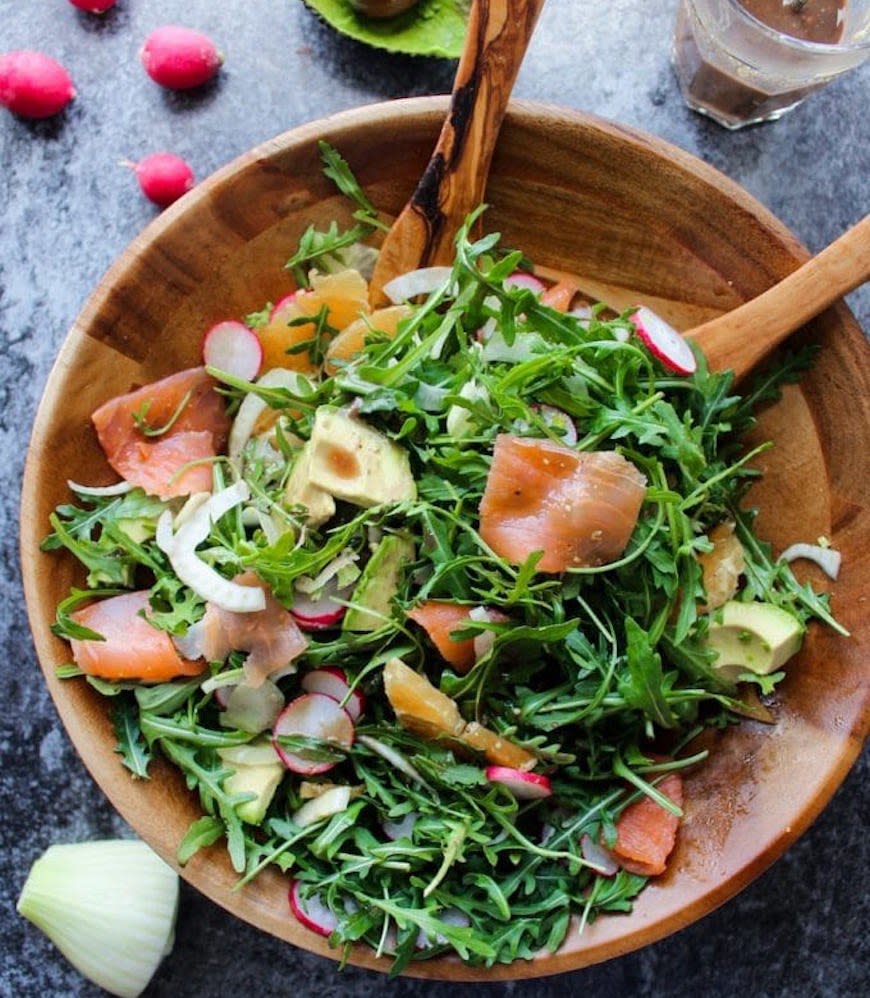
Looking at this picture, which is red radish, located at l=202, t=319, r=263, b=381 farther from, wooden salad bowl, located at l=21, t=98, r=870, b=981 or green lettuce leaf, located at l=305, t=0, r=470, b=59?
green lettuce leaf, located at l=305, t=0, r=470, b=59

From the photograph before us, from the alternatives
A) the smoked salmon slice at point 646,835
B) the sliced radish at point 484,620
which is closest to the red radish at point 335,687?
the sliced radish at point 484,620

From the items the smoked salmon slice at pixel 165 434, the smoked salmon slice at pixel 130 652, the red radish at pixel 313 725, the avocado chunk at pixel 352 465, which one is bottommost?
the red radish at pixel 313 725

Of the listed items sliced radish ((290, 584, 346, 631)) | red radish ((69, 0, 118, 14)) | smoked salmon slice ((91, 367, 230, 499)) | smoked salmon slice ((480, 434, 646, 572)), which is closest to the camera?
smoked salmon slice ((480, 434, 646, 572))

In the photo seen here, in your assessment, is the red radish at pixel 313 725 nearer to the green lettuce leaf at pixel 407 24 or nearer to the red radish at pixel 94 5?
the green lettuce leaf at pixel 407 24

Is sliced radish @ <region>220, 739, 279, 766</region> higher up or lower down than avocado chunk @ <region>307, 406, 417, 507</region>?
lower down

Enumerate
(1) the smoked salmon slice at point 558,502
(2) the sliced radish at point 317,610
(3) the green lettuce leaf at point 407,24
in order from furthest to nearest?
(3) the green lettuce leaf at point 407,24 → (2) the sliced radish at point 317,610 → (1) the smoked salmon slice at point 558,502

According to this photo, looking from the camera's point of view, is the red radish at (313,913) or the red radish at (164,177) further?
the red radish at (164,177)

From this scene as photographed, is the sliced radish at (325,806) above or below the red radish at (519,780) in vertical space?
below

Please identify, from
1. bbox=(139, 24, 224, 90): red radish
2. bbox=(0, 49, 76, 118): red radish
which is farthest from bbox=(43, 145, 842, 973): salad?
bbox=(0, 49, 76, 118): red radish
